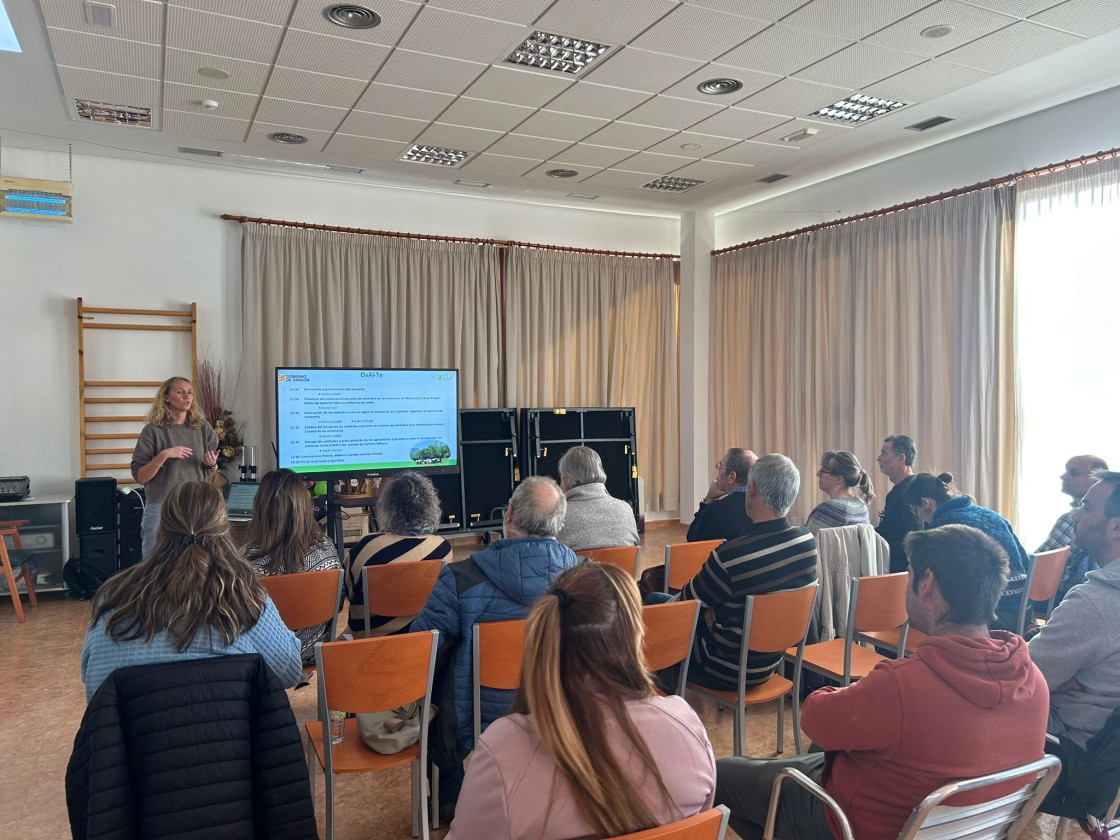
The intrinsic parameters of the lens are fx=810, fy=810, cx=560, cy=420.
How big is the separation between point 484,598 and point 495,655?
0.19m

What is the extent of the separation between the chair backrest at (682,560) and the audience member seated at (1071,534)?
5.08 ft

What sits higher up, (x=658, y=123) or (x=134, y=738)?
(x=658, y=123)

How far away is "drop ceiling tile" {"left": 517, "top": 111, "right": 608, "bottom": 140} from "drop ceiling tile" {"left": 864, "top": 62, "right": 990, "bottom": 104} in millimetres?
1899

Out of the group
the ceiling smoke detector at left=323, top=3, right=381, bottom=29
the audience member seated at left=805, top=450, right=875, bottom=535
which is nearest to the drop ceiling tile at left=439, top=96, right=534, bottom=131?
the ceiling smoke detector at left=323, top=3, right=381, bottom=29

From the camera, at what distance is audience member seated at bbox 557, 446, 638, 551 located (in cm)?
393

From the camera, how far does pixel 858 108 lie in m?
5.72

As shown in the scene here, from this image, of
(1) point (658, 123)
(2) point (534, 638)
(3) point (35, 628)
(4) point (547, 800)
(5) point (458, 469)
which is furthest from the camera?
(5) point (458, 469)

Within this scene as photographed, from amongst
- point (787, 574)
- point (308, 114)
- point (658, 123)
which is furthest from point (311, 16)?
point (787, 574)

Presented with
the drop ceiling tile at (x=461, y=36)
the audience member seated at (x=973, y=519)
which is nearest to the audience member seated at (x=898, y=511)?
the audience member seated at (x=973, y=519)

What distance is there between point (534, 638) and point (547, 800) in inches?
10.0

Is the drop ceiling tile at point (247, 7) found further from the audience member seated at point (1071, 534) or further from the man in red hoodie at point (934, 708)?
the audience member seated at point (1071, 534)

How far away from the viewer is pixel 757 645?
3018 millimetres

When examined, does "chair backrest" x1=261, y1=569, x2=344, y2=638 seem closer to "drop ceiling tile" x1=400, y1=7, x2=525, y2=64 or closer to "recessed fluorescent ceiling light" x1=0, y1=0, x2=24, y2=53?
"drop ceiling tile" x1=400, y1=7, x2=525, y2=64

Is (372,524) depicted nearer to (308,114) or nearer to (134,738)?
(308,114)
